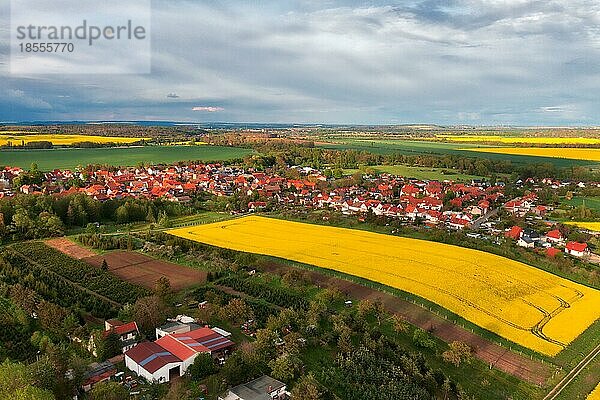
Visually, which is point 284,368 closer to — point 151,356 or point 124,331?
point 151,356

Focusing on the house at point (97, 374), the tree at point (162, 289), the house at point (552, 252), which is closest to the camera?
the house at point (97, 374)

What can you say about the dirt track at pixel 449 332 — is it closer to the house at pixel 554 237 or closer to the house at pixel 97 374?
the house at pixel 97 374

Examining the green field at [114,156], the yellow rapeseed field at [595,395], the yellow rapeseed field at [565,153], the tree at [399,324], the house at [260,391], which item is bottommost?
the yellow rapeseed field at [595,395]

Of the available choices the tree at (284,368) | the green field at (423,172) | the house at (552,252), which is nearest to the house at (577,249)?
the house at (552,252)

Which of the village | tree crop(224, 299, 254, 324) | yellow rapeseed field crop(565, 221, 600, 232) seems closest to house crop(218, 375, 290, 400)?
tree crop(224, 299, 254, 324)

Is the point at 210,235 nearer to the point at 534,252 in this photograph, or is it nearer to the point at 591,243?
the point at 534,252

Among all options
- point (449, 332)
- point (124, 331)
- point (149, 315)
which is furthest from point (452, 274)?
point (124, 331)
